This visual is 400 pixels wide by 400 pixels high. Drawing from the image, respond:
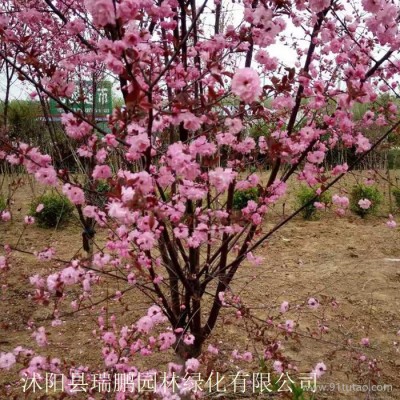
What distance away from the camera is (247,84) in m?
1.46

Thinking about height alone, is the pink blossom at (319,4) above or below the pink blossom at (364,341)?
above

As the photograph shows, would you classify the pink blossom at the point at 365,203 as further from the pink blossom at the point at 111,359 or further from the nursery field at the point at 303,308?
the pink blossom at the point at 111,359

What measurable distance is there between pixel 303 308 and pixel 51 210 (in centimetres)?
416

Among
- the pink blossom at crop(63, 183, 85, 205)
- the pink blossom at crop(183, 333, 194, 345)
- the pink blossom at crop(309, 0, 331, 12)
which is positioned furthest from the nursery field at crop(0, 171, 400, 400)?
the pink blossom at crop(309, 0, 331, 12)

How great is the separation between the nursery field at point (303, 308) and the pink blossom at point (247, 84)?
1234 millimetres

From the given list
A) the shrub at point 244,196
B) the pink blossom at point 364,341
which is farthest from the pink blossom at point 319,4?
the shrub at point 244,196

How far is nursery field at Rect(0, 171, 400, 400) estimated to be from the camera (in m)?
2.98

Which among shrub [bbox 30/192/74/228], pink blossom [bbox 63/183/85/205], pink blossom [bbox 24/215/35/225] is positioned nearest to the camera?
pink blossom [bbox 63/183/85/205]

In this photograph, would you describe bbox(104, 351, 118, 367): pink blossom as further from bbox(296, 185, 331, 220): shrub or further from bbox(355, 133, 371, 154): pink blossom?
bbox(296, 185, 331, 220): shrub

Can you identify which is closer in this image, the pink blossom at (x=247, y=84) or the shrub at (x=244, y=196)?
the pink blossom at (x=247, y=84)

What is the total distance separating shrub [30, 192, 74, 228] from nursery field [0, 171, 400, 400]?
0.19 metres

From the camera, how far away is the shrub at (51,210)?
6.39 m

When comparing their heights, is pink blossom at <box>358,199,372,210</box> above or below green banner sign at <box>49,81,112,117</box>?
below

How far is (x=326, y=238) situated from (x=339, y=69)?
3484 mm
